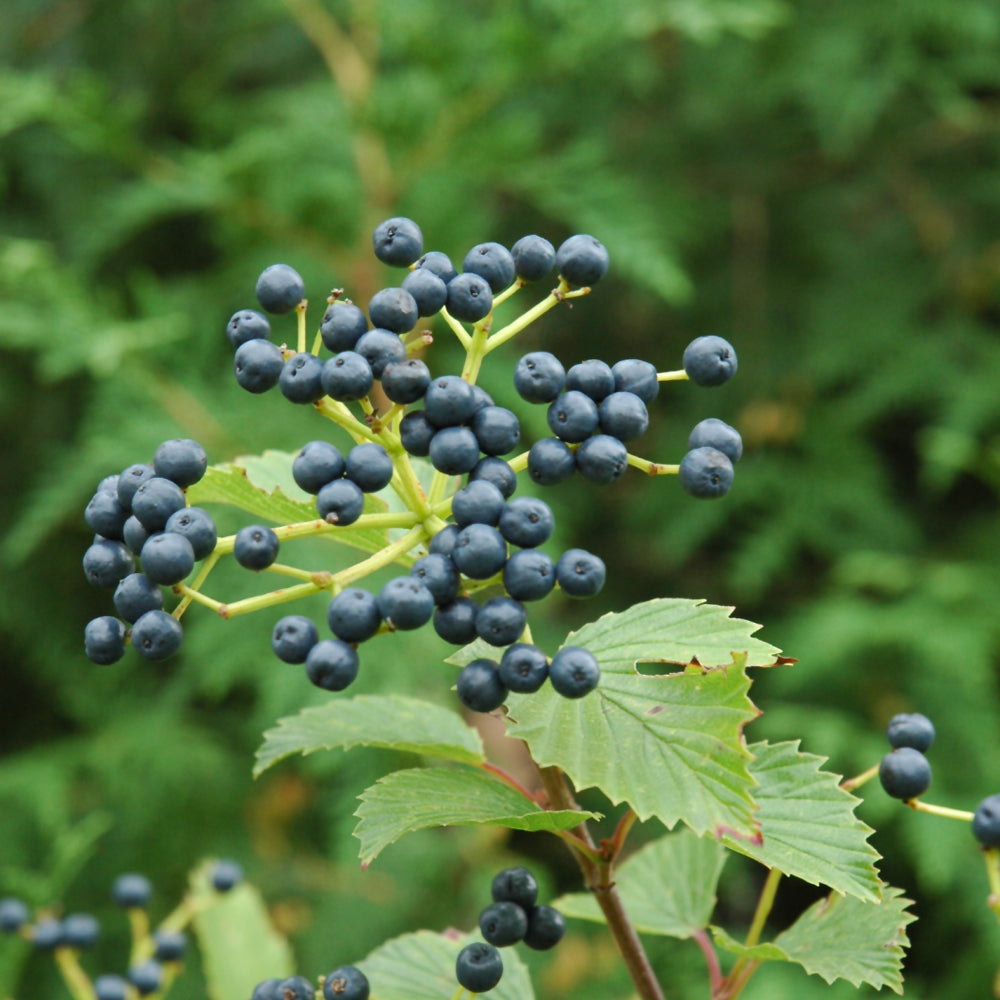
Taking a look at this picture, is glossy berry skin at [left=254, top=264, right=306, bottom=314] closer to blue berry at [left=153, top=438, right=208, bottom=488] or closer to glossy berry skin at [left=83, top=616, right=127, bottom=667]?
blue berry at [left=153, top=438, right=208, bottom=488]

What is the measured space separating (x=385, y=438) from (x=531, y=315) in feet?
0.61

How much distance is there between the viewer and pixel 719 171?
3.41 meters

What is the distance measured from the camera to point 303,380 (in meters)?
0.91

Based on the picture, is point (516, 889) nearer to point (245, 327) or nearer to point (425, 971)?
point (425, 971)

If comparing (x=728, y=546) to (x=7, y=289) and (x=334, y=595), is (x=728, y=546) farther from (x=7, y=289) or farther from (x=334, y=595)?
(x=334, y=595)

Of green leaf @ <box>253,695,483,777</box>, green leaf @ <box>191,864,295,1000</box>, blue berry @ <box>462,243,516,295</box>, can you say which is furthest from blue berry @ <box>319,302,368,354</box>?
green leaf @ <box>191,864,295,1000</box>

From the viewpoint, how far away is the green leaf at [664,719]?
2.98 feet

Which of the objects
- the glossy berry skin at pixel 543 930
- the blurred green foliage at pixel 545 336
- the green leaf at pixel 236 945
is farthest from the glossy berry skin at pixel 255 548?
the blurred green foliage at pixel 545 336

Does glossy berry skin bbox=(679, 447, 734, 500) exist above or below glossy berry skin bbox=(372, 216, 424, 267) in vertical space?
below

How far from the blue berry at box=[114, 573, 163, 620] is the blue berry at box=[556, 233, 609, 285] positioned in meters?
0.46

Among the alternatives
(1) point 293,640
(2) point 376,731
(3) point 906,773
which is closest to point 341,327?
(1) point 293,640

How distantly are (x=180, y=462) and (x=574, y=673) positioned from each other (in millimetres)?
358

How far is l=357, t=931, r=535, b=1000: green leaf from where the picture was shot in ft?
3.78

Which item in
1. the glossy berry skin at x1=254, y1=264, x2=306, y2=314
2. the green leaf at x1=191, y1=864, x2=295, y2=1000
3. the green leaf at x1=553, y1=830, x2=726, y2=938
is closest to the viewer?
the glossy berry skin at x1=254, y1=264, x2=306, y2=314
